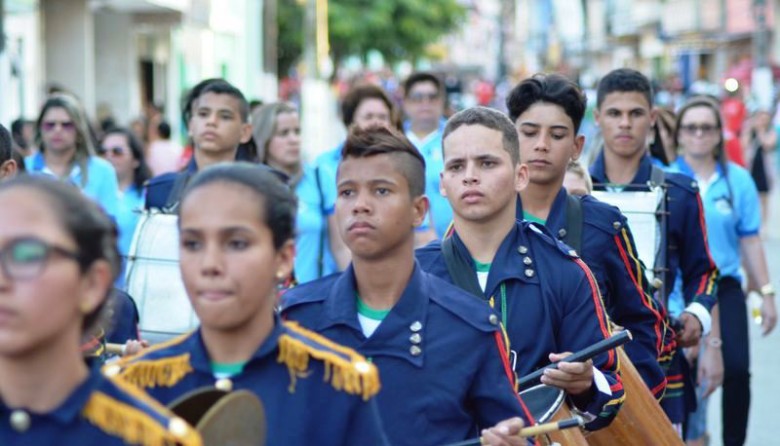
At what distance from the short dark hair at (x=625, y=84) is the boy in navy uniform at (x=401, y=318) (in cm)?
371

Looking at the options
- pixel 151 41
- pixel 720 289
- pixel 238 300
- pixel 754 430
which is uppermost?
pixel 151 41

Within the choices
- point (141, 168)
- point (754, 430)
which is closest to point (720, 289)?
point (754, 430)

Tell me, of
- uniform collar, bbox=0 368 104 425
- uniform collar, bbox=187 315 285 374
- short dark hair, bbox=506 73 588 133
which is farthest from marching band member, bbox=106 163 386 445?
short dark hair, bbox=506 73 588 133

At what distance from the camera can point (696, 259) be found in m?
8.11

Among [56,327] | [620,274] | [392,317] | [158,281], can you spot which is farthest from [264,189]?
[158,281]

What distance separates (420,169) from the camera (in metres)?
4.99

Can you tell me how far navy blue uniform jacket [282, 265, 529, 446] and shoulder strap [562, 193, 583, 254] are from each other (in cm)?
191

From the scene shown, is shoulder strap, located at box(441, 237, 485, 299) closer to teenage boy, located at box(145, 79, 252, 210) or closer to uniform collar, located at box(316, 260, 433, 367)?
uniform collar, located at box(316, 260, 433, 367)

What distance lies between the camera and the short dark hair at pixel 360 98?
37.1 feet

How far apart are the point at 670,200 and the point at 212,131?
2.39 meters

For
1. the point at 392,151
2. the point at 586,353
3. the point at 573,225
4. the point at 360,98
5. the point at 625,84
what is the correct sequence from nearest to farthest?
the point at 392,151, the point at 586,353, the point at 573,225, the point at 625,84, the point at 360,98

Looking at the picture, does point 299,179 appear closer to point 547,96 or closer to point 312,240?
point 312,240

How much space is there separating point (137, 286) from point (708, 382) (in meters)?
3.38

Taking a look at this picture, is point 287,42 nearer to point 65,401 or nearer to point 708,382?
point 708,382
